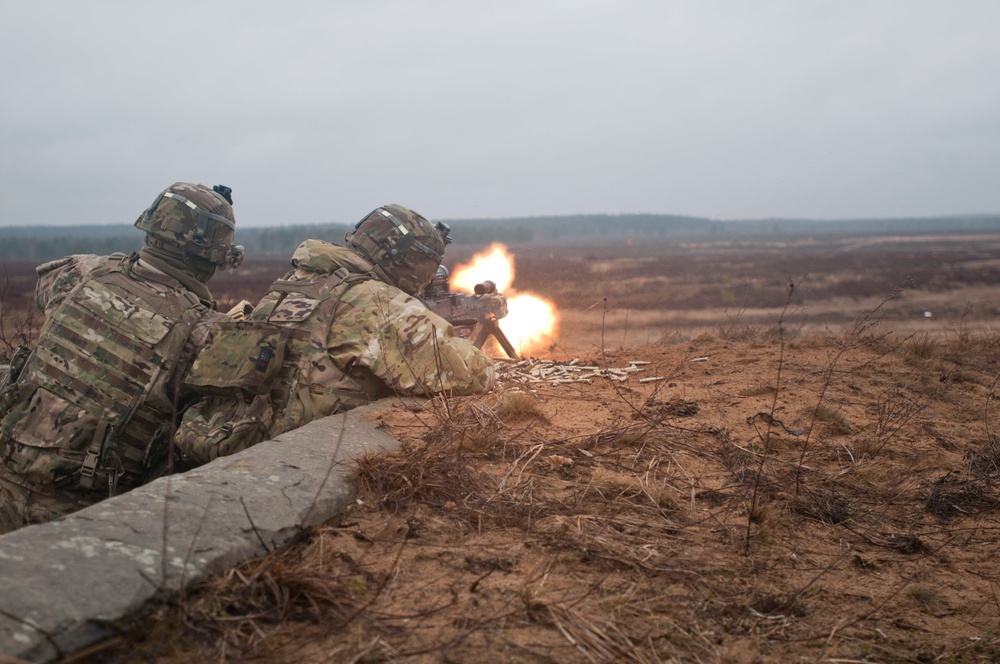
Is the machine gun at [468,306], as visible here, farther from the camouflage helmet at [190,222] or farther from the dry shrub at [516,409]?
the dry shrub at [516,409]

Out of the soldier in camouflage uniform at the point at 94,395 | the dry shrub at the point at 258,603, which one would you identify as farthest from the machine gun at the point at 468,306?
the dry shrub at the point at 258,603

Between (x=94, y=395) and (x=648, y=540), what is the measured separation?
367cm

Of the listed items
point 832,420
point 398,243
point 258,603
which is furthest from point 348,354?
point 832,420

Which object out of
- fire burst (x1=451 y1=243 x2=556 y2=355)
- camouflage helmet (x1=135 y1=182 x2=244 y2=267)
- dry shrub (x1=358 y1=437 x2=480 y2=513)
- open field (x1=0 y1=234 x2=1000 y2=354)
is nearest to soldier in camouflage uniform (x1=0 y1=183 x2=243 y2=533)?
camouflage helmet (x1=135 y1=182 x2=244 y2=267)

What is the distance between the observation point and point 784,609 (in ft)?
9.44

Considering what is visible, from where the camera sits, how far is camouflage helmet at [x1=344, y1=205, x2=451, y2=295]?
5785 mm

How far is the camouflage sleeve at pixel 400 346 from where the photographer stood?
4.84m

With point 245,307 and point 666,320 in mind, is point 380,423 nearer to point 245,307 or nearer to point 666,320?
point 245,307

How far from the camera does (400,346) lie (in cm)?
489

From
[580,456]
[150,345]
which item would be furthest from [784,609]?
[150,345]

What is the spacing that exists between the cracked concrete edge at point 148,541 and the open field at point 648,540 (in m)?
0.09

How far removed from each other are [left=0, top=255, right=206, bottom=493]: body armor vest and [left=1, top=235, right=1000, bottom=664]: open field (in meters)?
1.67

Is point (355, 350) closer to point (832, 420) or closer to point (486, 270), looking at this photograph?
point (832, 420)

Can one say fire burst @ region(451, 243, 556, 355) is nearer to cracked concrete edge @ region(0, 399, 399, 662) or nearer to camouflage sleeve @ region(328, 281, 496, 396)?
camouflage sleeve @ region(328, 281, 496, 396)
